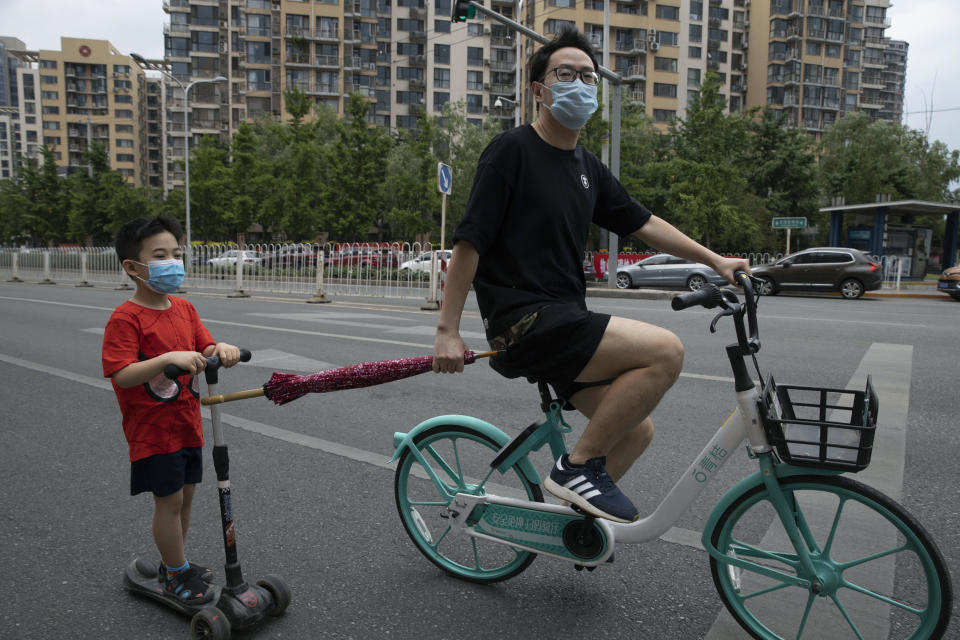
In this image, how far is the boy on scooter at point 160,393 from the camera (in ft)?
7.91

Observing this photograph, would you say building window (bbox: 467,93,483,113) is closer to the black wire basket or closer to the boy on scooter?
the boy on scooter

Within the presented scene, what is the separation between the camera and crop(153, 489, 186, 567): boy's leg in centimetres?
254

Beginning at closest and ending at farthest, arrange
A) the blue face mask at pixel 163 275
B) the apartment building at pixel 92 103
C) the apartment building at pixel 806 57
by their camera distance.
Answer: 1. the blue face mask at pixel 163 275
2. the apartment building at pixel 806 57
3. the apartment building at pixel 92 103

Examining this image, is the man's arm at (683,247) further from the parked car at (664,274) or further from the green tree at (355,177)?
the green tree at (355,177)

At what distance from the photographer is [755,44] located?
255 ft

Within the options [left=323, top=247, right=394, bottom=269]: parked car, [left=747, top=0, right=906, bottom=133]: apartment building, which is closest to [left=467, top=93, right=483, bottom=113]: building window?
[left=747, top=0, right=906, bottom=133]: apartment building

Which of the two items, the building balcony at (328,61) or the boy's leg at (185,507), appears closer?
the boy's leg at (185,507)

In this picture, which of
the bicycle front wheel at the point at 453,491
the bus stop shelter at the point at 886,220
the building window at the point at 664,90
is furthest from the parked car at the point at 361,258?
the building window at the point at 664,90

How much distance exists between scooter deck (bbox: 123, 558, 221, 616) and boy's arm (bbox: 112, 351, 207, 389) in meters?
0.84

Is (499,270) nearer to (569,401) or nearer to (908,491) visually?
(569,401)

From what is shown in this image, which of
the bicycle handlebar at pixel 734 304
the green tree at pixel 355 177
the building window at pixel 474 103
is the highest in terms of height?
the building window at pixel 474 103

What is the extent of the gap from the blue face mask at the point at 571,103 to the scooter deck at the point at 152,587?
6.89 ft

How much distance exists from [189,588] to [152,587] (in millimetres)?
192

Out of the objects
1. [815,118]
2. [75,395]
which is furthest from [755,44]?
[75,395]
